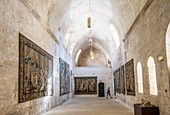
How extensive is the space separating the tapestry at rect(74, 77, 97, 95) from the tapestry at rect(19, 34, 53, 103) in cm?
1724

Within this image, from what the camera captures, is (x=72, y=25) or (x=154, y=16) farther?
(x=72, y=25)

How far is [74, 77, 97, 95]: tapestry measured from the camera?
29.8 m

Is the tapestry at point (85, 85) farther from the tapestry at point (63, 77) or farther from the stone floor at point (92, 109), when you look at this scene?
the stone floor at point (92, 109)

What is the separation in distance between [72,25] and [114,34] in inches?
171

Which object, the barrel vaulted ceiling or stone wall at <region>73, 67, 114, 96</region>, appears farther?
stone wall at <region>73, 67, 114, 96</region>

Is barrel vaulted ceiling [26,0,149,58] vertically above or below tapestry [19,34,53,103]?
above

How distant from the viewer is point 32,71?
945 cm

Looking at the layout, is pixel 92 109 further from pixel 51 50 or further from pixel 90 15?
pixel 90 15

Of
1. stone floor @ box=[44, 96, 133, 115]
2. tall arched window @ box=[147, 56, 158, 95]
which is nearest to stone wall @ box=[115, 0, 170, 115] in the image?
tall arched window @ box=[147, 56, 158, 95]

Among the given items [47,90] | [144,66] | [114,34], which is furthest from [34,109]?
[114,34]

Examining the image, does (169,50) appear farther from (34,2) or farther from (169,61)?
(34,2)

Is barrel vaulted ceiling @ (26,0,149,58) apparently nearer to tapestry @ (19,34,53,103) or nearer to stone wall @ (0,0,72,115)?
stone wall @ (0,0,72,115)

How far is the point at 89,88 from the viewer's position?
29.8 metres

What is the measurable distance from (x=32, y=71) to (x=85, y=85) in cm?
2069
